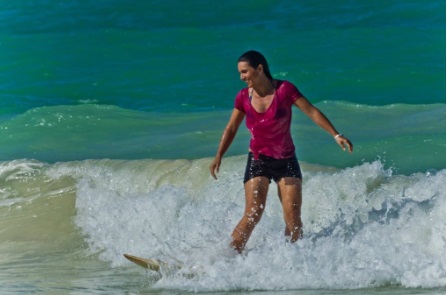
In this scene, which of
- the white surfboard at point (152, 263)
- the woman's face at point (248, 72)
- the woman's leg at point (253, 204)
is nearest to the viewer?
the woman's face at point (248, 72)

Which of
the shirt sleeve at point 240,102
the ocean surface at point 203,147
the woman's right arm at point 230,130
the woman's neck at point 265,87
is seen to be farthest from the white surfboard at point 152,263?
the woman's neck at point 265,87

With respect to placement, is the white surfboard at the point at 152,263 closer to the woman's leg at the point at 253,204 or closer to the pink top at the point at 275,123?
the woman's leg at the point at 253,204

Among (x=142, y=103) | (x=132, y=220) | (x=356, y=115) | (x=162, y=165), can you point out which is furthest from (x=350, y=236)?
(x=142, y=103)

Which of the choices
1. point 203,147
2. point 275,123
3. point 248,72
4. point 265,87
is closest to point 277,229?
point 275,123

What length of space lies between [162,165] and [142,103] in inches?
360

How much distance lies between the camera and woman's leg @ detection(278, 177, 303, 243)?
7.44 m

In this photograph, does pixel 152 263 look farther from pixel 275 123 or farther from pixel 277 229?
pixel 275 123

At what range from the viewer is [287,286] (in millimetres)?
7375

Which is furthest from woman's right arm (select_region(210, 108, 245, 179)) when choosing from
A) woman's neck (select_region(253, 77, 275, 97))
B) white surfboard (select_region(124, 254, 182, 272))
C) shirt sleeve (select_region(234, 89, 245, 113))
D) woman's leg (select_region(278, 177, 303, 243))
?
white surfboard (select_region(124, 254, 182, 272))

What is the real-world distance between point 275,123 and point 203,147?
7.06 m

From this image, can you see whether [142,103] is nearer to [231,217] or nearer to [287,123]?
[231,217]

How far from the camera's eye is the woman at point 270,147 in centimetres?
742

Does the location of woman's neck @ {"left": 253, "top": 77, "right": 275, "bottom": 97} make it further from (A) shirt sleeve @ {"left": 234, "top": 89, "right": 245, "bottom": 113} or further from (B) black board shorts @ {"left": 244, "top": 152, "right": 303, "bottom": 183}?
(B) black board shorts @ {"left": 244, "top": 152, "right": 303, "bottom": 183}

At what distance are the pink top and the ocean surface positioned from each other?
1.93ft
